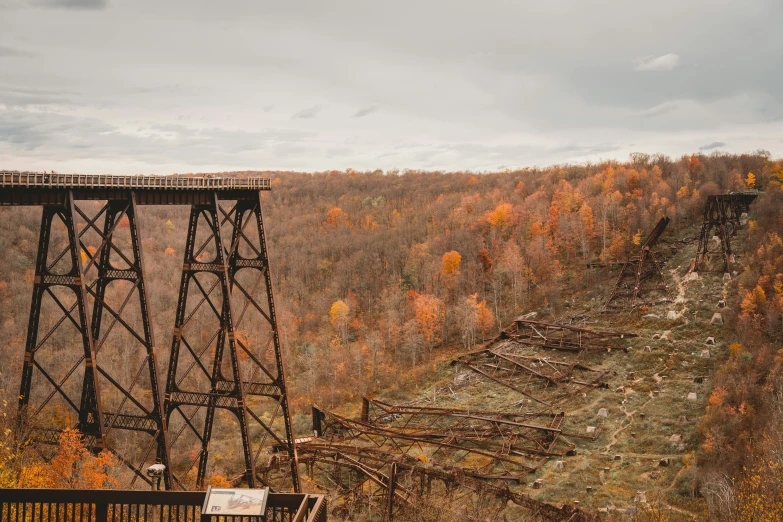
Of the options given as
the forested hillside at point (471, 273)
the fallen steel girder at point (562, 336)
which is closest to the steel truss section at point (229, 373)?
the forested hillside at point (471, 273)

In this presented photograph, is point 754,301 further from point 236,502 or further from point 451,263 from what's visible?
point 451,263

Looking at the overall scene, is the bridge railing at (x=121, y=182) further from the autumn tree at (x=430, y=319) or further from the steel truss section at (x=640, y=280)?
the autumn tree at (x=430, y=319)

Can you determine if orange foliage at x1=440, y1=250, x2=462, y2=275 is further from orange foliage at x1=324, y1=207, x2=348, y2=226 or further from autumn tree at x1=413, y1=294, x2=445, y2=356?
orange foliage at x1=324, y1=207, x2=348, y2=226

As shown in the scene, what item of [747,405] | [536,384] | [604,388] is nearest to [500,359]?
[536,384]

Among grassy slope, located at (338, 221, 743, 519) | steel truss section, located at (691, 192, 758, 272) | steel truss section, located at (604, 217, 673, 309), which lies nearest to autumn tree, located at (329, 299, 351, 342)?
grassy slope, located at (338, 221, 743, 519)

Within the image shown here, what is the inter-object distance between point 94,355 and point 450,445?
→ 1628cm

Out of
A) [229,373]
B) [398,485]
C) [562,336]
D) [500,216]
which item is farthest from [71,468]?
[500,216]

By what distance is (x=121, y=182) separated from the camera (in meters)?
14.2

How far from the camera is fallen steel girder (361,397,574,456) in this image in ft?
83.9

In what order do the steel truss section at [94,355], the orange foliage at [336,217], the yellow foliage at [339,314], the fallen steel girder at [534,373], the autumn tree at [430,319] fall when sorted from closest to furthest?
the steel truss section at [94,355] < the fallen steel girder at [534,373] < the autumn tree at [430,319] < the yellow foliage at [339,314] < the orange foliage at [336,217]

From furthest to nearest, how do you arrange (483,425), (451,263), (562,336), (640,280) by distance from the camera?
(451,263), (640,280), (562,336), (483,425)

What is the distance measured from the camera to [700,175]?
67.5 metres

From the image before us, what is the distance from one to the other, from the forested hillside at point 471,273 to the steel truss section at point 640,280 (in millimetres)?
1632

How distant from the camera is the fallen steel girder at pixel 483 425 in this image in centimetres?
2556
